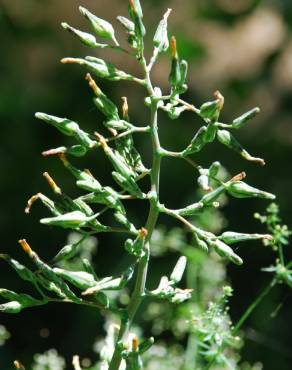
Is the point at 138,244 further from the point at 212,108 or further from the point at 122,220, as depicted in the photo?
the point at 212,108

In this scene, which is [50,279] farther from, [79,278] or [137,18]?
[137,18]

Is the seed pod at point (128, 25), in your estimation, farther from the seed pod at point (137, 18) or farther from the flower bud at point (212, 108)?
the flower bud at point (212, 108)

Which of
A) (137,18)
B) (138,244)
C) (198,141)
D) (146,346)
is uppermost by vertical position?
(137,18)

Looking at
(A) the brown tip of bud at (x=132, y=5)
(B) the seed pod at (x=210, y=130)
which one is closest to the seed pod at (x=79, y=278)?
(B) the seed pod at (x=210, y=130)

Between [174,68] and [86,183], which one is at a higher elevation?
[174,68]

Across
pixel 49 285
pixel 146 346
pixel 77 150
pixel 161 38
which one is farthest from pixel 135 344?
pixel 161 38

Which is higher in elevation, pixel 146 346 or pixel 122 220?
pixel 122 220

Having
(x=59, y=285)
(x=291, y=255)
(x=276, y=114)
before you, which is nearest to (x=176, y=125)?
(x=276, y=114)

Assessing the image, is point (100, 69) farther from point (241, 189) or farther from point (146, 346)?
point (146, 346)

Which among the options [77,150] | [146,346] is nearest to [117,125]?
[77,150]

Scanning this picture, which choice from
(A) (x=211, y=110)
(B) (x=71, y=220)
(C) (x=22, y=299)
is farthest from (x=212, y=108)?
(C) (x=22, y=299)
